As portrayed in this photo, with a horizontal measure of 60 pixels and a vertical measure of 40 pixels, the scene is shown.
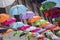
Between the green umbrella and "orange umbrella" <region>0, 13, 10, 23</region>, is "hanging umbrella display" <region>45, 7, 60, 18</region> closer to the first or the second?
the green umbrella

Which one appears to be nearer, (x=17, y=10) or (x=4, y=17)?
(x=4, y=17)

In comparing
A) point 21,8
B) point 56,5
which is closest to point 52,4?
point 56,5

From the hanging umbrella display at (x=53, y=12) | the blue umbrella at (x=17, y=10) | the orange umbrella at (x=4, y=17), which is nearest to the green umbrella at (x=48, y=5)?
the hanging umbrella display at (x=53, y=12)

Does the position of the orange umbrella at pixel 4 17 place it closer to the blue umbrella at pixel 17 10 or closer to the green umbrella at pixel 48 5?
the blue umbrella at pixel 17 10

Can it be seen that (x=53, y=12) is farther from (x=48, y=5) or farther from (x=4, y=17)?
(x=4, y=17)

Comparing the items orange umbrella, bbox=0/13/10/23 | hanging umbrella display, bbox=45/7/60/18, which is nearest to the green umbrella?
hanging umbrella display, bbox=45/7/60/18

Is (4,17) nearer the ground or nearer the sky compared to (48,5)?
nearer the ground

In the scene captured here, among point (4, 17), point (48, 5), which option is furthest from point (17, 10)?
point (48, 5)

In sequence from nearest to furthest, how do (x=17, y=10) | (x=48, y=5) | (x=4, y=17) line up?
(x=48, y=5) < (x=4, y=17) < (x=17, y=10)

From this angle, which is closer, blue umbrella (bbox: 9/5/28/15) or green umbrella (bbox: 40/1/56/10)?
green umbrella (bbox: 40/1/56/10)

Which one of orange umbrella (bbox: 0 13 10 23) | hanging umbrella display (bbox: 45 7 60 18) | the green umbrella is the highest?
the green umbrella

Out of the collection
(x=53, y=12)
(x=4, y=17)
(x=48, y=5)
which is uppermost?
(x=48, y=5)

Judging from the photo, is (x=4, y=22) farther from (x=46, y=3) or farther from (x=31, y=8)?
(x=31, y=8)

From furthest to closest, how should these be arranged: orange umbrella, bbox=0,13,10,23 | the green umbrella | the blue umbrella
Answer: the blue umbrella
orange umbrella, bbox=0,13,10,23
the green umbrella
